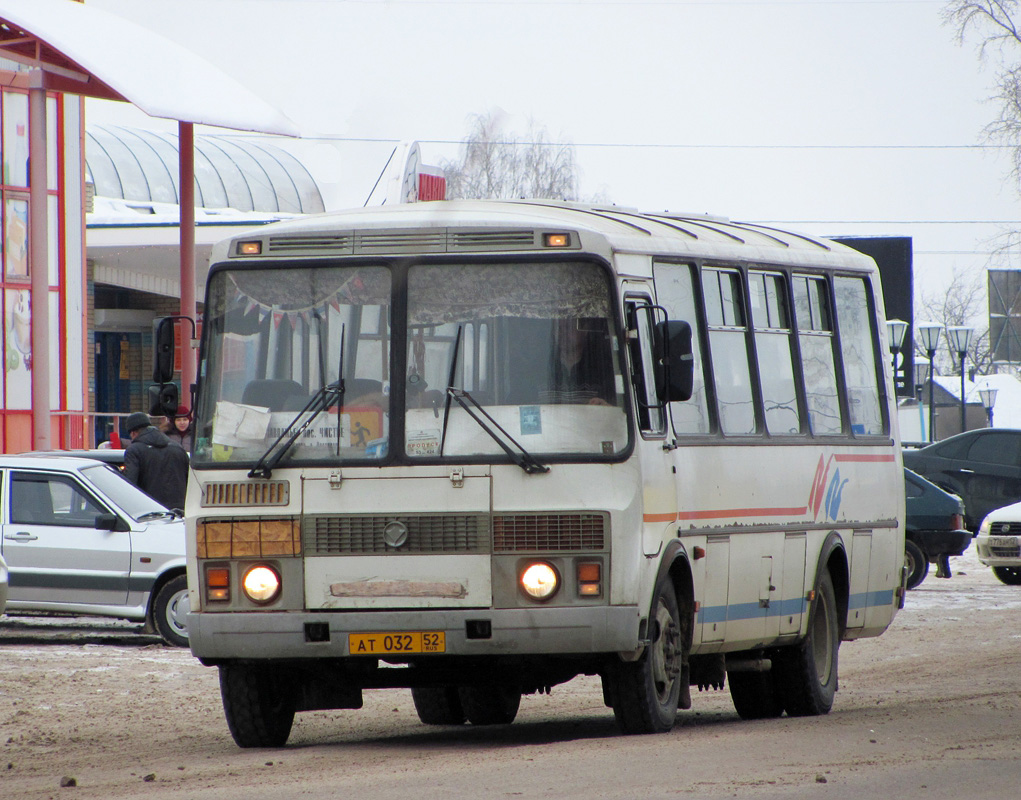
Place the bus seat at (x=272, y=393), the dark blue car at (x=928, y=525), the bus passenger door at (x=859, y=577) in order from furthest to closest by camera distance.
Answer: the dark blue car at (x=928, y=525), the bus passenger door at (x=859, y=577), the bus seat at (x=272, y=393)

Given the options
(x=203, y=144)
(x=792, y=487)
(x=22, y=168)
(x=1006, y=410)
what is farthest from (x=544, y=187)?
(x=1006, y=410)

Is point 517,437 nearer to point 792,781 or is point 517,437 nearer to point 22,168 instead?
point 792,781

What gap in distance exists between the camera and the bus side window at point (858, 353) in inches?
483

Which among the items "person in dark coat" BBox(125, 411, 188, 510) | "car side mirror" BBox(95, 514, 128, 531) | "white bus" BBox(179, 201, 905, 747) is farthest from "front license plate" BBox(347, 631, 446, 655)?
"person in dark coat" BBox(125, 411, 188, 510)

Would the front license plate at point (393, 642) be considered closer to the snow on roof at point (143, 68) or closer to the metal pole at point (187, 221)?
the snow on roof at point (143, 68)

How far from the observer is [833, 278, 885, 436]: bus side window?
40.2 ft

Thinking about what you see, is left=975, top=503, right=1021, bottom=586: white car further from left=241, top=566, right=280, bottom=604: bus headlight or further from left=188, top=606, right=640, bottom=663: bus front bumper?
left=241, top=566, right=280, bottom=604: bus headlight

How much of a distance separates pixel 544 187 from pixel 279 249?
125 feet

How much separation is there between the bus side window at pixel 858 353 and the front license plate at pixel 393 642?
445cm

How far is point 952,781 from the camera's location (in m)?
7.48

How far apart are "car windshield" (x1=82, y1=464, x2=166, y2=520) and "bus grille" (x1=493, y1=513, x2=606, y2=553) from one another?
321 inches

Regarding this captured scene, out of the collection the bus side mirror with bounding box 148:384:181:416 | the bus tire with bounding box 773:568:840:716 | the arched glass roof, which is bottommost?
the bus tire with bounding box 773:568:840:716

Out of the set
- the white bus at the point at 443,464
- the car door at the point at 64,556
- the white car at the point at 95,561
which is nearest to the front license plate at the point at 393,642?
the white bus at the point at 443,464

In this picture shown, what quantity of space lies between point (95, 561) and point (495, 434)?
8.07 m
